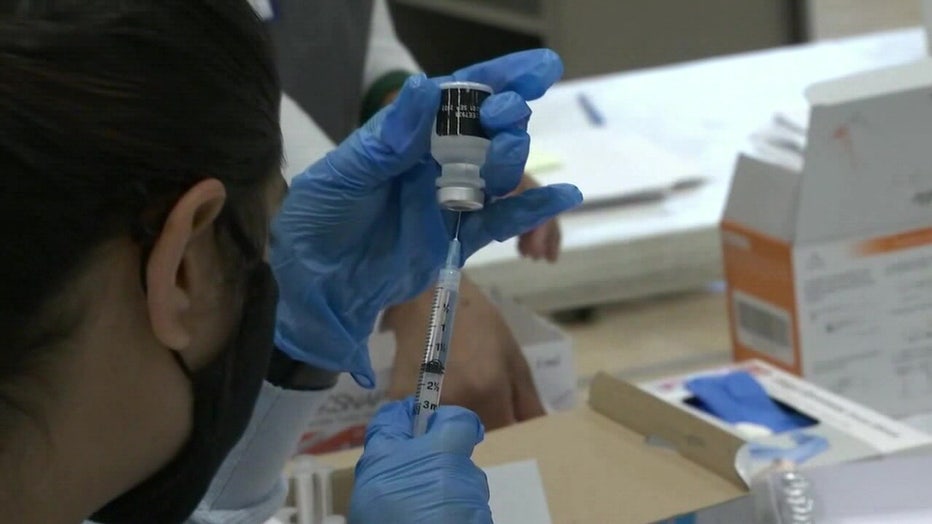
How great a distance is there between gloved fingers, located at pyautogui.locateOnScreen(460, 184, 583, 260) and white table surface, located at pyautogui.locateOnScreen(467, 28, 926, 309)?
59 cm

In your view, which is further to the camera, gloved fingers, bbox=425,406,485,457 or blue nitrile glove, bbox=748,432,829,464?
blue nitrile glove, bbox=748,432,829,464

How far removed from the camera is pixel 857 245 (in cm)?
123

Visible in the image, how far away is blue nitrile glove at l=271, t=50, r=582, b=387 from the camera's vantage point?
868mm

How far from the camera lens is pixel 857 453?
1010 mm

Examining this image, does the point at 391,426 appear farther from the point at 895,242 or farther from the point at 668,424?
the point at 895,242

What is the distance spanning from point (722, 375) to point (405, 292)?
340 mm

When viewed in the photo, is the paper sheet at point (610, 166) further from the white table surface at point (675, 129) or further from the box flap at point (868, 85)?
the box flap at point (868, 85)

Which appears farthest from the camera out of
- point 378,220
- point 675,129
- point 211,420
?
point 675,129

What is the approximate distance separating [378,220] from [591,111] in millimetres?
1116

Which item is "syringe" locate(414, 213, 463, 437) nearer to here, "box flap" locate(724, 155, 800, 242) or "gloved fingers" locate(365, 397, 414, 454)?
"gloved fingers" locate(365, 397, 414, 454)

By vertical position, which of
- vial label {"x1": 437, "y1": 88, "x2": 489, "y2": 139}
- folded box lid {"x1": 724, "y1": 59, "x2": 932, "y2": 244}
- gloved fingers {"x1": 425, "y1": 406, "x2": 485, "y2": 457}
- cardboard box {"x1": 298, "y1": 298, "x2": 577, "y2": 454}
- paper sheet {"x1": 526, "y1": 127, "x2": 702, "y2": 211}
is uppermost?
vial label {"x1": 437, "y1": 88, "x2": 489, "y2": 139}

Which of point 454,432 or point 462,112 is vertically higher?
point 462,112

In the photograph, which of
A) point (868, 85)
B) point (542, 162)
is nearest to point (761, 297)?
point (868, 85)

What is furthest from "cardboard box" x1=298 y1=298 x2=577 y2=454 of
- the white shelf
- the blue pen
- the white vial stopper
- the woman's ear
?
the white shelf
